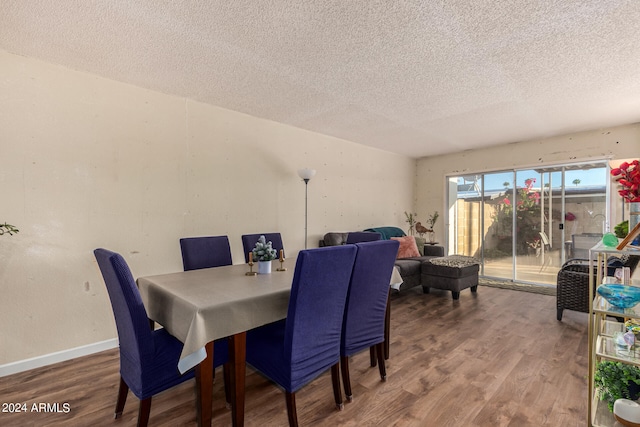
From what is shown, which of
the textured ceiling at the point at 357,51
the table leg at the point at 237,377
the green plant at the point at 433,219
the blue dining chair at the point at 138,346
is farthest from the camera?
the green plant at the point at 433,219

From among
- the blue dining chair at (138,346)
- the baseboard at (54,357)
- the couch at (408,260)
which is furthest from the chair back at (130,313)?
the couch at (408,260)

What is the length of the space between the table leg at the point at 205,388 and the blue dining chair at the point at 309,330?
0.30 metres

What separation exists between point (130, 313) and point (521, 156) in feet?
19.0

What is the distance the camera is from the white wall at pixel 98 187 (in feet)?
7.80

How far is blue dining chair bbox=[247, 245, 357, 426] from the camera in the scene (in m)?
1.55

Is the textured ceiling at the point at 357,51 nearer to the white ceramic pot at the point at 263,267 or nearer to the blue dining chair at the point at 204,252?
the blue dining chair at the point at 204,252

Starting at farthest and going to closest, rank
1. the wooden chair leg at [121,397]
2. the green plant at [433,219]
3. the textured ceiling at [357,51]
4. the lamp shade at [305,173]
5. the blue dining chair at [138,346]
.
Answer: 1. the green plant at [433,219]
2. the lamp shade at [305,173]
3. the textured ceiling at [357,51]
4. the wooden chair leg at [121,397]
5. the blue dining chair at [138,346]

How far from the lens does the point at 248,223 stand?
3.76 metres

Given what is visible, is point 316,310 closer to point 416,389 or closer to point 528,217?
point 416,389

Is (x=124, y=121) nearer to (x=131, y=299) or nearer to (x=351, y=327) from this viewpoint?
(x=131, y=299)

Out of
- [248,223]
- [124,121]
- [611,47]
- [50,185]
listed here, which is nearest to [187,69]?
[124,121]

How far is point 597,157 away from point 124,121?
605cm

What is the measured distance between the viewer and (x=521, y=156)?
5105 millimetres

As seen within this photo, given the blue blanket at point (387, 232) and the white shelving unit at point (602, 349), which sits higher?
the blue blanket at point (387, 232)
